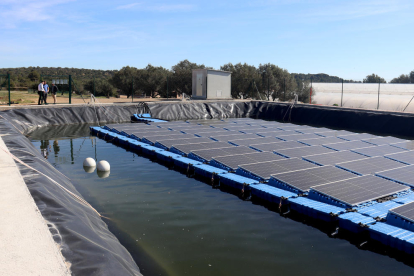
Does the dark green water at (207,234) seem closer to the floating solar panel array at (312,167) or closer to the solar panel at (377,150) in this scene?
the floating solar panel array at (312,167)

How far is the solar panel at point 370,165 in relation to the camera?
500 inches

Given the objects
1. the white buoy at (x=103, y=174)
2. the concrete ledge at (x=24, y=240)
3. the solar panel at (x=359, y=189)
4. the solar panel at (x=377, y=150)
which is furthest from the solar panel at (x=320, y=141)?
the concrete ledge at (x=24, y=240)

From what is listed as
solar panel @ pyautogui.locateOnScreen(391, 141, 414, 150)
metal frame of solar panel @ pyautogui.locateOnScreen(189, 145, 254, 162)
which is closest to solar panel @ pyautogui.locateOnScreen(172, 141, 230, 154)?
metal frame of solar panel @ pyautogui.locateOnScreen(189, 145, 254, 162)

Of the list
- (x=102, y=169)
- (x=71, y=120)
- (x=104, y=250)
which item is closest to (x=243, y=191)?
(x=102, y=169)

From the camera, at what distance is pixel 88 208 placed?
29.5 ft

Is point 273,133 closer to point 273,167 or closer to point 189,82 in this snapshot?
point 273,167

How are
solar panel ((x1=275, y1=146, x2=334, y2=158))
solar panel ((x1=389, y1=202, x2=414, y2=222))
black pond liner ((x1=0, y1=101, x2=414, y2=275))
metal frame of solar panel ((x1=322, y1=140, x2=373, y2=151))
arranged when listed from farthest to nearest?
metal frame of solar panel ((x1=322, y1=140, x2=373, y2=151))
solar panel ((x1=275, y1=146, x2=334, y2=158))
solar panel ((x1=389, y1=202, x2=414, y2=222))
black pond liner ((x1=0, y1=101, x2=414, y2=275))

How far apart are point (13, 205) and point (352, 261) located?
6999 mm

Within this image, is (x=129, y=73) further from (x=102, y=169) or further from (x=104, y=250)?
(x=104, y=250)

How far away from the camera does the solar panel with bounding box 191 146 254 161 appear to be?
15.1 meters

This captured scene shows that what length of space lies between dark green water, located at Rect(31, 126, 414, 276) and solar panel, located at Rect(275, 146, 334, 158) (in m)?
4.49

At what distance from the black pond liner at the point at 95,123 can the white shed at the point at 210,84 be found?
293 cm

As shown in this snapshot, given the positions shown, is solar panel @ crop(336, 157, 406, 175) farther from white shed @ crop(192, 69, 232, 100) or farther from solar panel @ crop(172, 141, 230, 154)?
white shed @ crop(192, 69, 232, 100)

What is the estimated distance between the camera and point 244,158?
1418cm
